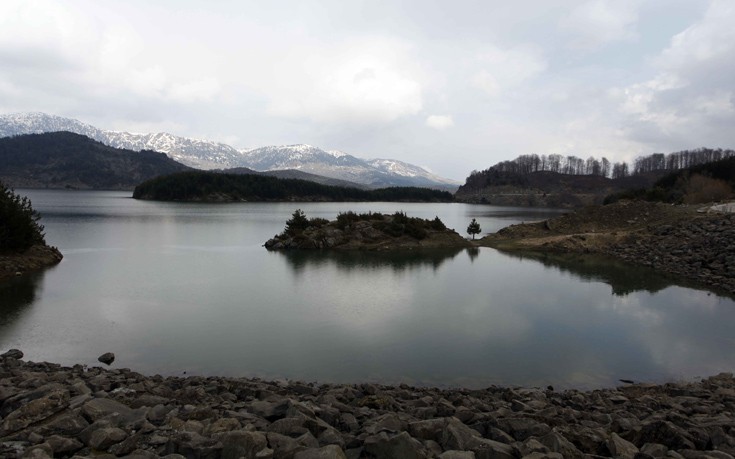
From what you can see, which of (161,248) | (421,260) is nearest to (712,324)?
(421,260)

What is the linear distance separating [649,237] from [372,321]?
38.1 metres

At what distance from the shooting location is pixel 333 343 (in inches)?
655

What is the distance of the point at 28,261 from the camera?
101ft

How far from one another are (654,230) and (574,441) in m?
46.7

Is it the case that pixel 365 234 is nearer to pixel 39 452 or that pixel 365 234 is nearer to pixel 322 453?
pixel 322 453

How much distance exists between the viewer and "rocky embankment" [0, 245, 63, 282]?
28.3 m

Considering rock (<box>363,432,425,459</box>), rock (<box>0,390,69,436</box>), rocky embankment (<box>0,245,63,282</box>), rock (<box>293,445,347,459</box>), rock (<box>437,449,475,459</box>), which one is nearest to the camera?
rock (<box>293,445,347,459</box>)

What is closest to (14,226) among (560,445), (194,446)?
(194,446)

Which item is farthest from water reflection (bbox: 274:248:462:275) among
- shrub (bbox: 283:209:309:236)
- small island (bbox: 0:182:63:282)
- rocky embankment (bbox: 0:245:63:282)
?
small island (bbox: 0:182:63:282)

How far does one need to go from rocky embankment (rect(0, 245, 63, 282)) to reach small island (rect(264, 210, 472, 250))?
1855cm

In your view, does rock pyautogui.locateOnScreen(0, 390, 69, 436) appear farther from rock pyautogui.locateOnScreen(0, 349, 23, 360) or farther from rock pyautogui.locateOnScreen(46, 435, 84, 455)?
rock pyautogui.locateOnScreen(0, 349, 23, 360)

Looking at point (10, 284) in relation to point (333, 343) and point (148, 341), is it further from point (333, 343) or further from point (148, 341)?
point (333, 343)

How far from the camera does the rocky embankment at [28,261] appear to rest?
28312mm

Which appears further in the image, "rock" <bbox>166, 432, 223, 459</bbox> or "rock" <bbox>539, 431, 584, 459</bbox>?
"rock" <bbox>539, 431, 584, 459</bbox>
